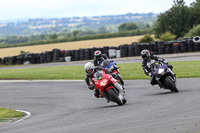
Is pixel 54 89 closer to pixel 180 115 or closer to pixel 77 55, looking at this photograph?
pixel 180 115

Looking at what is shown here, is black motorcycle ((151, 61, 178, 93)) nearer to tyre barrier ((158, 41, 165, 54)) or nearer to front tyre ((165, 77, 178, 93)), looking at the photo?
front tyre ((165, 77, 178, 93))

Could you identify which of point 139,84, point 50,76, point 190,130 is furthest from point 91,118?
point 50,76

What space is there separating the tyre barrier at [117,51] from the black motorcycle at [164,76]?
20559 mm

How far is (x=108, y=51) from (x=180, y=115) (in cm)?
2969

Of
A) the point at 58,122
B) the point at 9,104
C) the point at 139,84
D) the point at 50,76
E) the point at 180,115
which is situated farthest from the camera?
the point at 50,76

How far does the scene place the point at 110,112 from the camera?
37.0ft

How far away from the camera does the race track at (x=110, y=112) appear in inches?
338

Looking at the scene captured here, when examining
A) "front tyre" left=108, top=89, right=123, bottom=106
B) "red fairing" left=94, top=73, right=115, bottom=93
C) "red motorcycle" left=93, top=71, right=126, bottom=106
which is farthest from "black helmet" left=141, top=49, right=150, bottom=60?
"front tyre" left=108, top=89, right=123, bottom=106

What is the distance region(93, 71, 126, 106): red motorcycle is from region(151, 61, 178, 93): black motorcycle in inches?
81.9

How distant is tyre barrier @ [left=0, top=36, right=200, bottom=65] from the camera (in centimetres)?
3509

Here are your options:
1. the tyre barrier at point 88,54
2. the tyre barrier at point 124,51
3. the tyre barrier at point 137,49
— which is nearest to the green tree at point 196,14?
the tyre barrier at point 124,51

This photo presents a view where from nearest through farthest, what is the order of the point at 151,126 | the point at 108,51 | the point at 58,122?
1. the point at 151,126
2. the point at 58,122
3. the point at 108,51

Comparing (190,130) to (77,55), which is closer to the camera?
(190,130)

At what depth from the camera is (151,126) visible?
8359 mm
